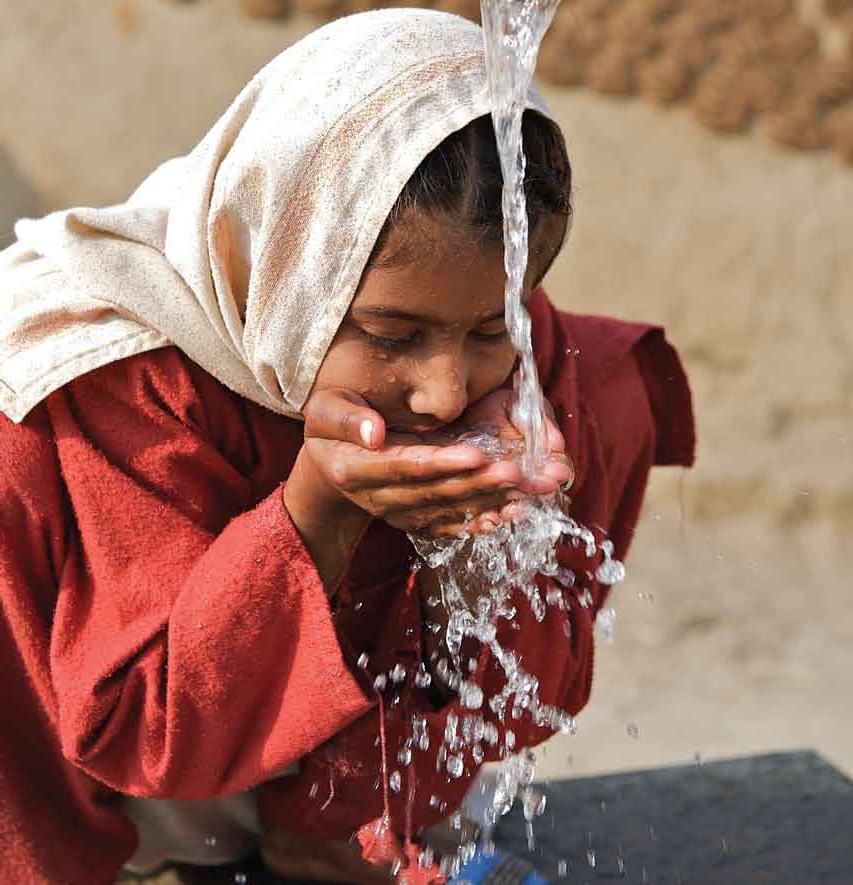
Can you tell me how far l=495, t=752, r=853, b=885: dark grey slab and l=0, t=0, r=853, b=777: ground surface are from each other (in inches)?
66.5

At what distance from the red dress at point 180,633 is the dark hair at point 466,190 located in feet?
1.13

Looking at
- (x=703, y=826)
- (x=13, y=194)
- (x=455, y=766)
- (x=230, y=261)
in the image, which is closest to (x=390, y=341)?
(x=230, y=261)

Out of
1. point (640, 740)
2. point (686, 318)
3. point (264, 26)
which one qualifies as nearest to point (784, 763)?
point (640, 740)

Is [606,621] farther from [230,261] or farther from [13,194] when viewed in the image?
[13,194]

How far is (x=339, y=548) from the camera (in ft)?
5.46

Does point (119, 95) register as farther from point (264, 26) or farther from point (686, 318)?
point (686, 318)

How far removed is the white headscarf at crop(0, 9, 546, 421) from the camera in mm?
1591

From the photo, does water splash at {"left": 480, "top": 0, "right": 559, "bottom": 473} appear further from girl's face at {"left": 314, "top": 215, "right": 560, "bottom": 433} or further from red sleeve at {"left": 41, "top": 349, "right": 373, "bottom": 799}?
red sleeve at {"left": 41, "top": 349, "right": 373, "bottom": 799}

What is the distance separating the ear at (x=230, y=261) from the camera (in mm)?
1718

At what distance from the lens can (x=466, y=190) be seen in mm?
1551

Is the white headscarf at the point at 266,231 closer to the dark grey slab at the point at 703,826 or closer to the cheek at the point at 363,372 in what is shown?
the cheek at the point at 363,372

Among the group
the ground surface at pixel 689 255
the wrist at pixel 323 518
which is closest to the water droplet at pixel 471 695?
the wrist at pixel 323 518

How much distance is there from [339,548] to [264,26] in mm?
3667

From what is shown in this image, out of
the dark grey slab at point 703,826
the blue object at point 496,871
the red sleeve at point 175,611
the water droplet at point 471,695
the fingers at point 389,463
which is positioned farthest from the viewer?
the dark grey slab at point 703,826
